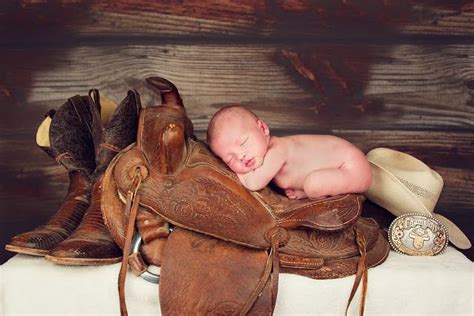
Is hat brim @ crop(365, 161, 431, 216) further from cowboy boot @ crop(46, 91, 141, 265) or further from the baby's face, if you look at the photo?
cowboy boot @ crop(46, 91, 141, 265)

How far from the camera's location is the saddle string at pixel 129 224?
61.5 inches

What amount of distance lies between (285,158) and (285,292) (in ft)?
1.06

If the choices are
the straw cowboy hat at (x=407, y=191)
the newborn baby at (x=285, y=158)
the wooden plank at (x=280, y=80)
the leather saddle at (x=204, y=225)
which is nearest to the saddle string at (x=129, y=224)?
the leather saddle at (x=204, y=225)

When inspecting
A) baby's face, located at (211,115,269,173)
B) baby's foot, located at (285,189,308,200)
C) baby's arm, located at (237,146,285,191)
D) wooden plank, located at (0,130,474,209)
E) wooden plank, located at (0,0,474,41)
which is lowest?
wooden plank, located at (0,130,474,209)

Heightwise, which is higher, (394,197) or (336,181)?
(336,181)

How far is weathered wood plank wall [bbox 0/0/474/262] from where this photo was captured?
7.98ft

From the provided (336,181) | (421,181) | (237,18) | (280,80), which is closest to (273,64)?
(280,80)

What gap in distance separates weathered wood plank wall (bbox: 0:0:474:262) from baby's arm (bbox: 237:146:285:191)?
74cm

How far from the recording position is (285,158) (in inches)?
70.8

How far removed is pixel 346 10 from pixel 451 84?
431 millimetres

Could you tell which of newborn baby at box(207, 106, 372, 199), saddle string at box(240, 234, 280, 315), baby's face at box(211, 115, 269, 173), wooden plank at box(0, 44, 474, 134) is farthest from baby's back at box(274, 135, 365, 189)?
wooden plank at box(0, 44, 474, 134)

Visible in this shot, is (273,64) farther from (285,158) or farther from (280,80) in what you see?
(285,158)

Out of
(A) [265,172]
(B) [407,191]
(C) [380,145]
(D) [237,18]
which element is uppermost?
(D) [237,18]

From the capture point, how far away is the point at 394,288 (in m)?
1.69
